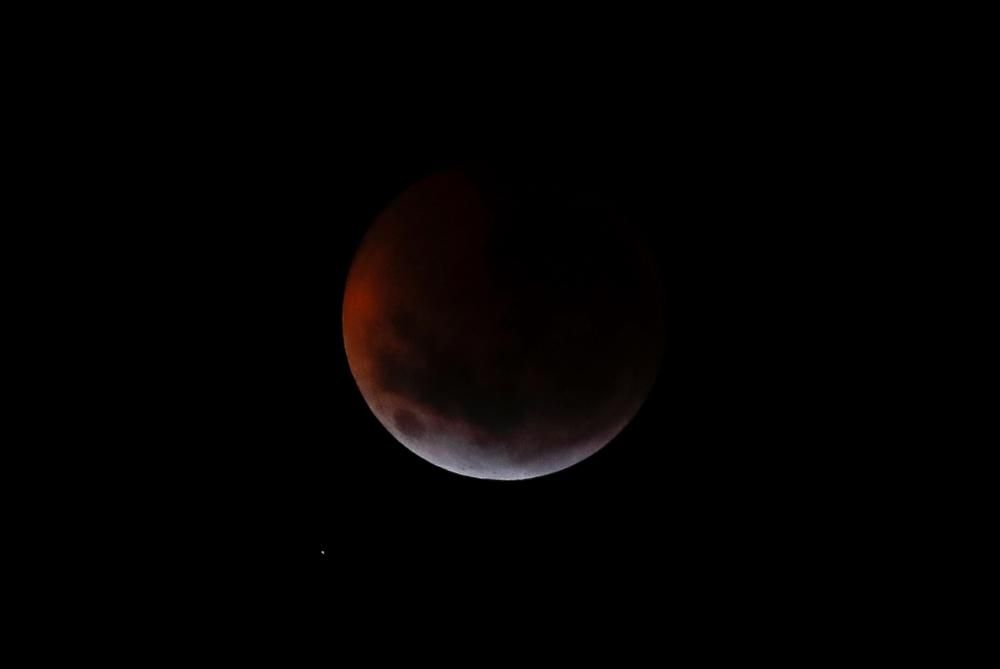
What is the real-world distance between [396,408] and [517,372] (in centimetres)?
80

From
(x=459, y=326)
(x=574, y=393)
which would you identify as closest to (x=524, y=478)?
(x=574, y=393)

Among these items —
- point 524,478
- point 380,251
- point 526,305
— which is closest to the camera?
point 526,305

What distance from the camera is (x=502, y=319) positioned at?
3.67 m

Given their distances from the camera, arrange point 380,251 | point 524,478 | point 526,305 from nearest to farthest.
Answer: point 526,305 < point 380,251 < point 524,478

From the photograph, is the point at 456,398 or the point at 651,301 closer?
the point at 456,398

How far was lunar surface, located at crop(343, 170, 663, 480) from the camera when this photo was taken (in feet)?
12.1

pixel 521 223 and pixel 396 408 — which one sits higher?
pixel 521 223

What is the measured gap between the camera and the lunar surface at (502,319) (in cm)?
370

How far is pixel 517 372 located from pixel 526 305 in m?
0.35

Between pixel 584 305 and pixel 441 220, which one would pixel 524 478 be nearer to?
pixel 584 305

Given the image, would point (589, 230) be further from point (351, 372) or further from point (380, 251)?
point (351, 372)

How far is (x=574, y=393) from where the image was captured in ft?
12.5

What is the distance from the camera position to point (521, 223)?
3764 mm

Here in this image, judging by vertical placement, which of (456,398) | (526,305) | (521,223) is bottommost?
(456,398)
